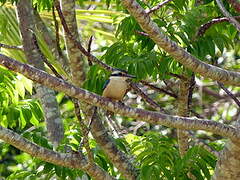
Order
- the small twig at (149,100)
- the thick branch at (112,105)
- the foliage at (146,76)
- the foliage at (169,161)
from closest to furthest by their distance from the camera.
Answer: the thick branch at (112,105)
the foliage at (169,161)
the foliage at (146,76)
the small twig at (149,100)

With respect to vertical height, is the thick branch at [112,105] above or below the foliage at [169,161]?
above

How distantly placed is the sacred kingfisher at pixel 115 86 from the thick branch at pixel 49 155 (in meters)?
0.76

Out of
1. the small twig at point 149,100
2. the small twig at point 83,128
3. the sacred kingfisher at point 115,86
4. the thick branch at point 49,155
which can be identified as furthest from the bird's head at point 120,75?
the thick branch at point 49,155

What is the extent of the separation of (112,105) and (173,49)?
580 mm

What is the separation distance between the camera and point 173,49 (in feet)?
13.6

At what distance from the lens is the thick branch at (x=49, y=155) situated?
14.1 ft

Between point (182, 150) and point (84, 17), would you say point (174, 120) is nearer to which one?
point (182, 150)

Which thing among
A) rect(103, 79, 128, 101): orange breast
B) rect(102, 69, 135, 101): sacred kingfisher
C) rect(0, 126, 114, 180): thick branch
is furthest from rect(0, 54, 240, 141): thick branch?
rect(103, 79, 128, 101): orange breast

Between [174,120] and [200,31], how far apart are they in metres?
1.35

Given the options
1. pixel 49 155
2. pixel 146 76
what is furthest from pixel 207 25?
pixel 49 155

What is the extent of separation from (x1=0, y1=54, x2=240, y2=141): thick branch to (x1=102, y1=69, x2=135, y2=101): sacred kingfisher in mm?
987

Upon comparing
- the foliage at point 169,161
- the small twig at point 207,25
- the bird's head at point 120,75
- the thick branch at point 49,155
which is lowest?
the foliage at point 169,161

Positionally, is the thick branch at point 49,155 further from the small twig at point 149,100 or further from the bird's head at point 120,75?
the small twig at point 149,100

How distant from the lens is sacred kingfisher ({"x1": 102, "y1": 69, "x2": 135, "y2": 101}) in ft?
16.6
